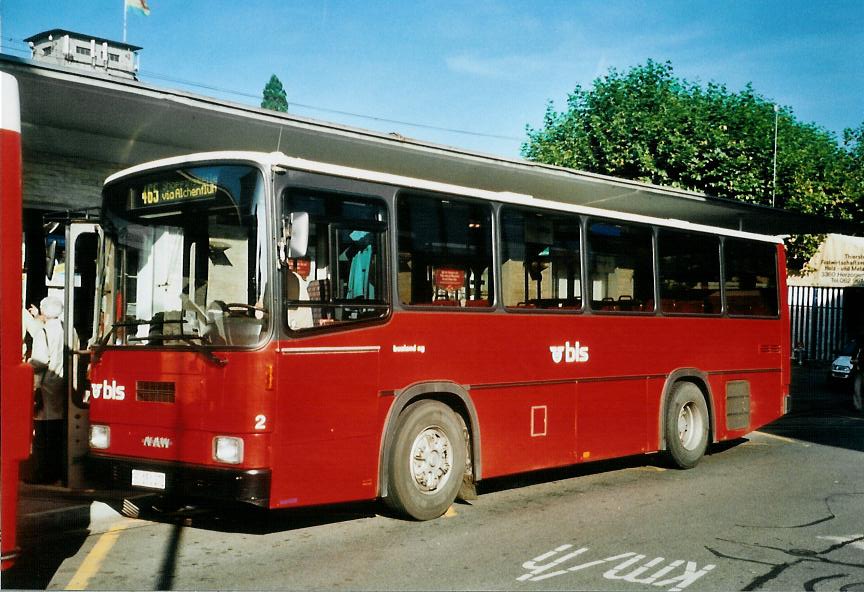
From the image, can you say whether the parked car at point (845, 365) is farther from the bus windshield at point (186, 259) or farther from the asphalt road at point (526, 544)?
the bus windshield at point (186, 259)

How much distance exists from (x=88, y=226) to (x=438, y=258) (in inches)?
133

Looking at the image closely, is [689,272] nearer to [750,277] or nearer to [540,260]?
[750,277]

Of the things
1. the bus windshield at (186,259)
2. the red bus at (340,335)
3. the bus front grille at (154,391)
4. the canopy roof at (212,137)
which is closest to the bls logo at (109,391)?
the red bus at (340,335)

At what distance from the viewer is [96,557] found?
6.95m

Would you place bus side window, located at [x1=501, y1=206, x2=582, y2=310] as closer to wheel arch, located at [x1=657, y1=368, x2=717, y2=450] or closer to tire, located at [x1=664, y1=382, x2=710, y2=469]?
wheel arch, located at [x1=657, y1=368, x2=717, y2=450]

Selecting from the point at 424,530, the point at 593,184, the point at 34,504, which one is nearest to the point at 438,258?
the point at 424,530

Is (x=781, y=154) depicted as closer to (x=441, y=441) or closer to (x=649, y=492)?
(x=649, y=492)

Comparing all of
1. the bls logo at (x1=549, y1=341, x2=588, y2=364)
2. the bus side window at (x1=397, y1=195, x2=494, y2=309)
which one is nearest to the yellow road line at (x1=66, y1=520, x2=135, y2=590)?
the bus side window at (x1=397, y1=195, x2=494, y2=309)

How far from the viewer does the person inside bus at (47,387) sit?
9.63 m

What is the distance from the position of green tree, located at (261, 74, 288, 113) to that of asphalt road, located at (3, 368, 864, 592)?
86423 mm

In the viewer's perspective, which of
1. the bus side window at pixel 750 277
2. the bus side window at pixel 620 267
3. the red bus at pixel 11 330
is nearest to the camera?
the red bus at pixel 11 330

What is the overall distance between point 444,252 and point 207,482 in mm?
3067

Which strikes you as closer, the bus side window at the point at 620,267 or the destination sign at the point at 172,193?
the destination sign at the point at 172,193

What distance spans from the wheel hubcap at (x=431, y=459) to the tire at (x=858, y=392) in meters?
14.5
